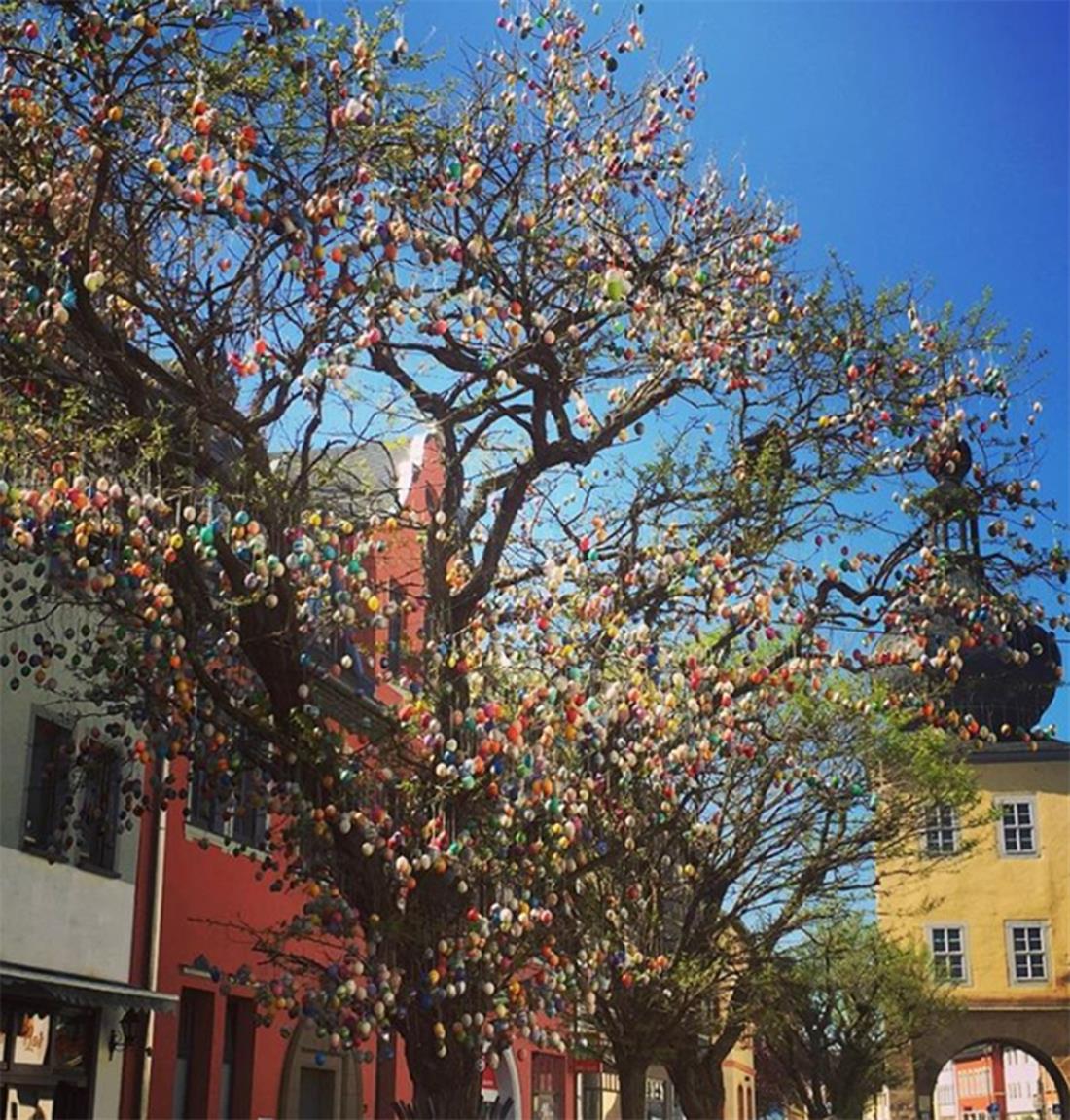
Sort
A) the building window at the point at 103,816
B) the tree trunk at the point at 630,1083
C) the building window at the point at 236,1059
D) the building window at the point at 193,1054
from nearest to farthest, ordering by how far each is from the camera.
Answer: the building window at the point at 103,816 < the building window at the point at 193,1054 < the building window at the point at 236,1059 < the tree trunk at the point at 630,1083

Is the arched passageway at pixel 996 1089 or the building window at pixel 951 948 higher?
the building window at pixel 951 948

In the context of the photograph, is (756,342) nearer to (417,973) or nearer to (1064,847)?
(417,973)

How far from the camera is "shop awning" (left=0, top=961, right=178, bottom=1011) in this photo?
13.0m

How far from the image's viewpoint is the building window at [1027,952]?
45.8m

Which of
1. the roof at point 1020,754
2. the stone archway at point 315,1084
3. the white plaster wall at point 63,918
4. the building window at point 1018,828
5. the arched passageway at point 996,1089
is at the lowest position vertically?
the arched passageway at point 996,1089

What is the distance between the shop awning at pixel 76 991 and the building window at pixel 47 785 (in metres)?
1.25

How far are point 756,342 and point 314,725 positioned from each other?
17.3 ft

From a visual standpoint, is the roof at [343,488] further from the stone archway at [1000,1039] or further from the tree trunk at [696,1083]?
the stone archway at [1000,1039]

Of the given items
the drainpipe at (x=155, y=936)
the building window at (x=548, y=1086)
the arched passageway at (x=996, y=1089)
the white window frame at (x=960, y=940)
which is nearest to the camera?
the drainpipe at (x=155, y=936)

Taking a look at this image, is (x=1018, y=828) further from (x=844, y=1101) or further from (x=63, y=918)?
(x=63, y=918)

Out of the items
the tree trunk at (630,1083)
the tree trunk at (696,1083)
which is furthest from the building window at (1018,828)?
the tree trunk at (630,1083)

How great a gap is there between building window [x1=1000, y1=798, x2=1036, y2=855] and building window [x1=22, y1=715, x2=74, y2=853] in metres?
37.5

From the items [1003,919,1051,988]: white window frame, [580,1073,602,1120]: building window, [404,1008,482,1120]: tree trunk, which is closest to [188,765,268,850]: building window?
[404,1008,482,1120]: tree trunk

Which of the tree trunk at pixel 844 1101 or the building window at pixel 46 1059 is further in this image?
the tree trunk at pixel 844 1101
